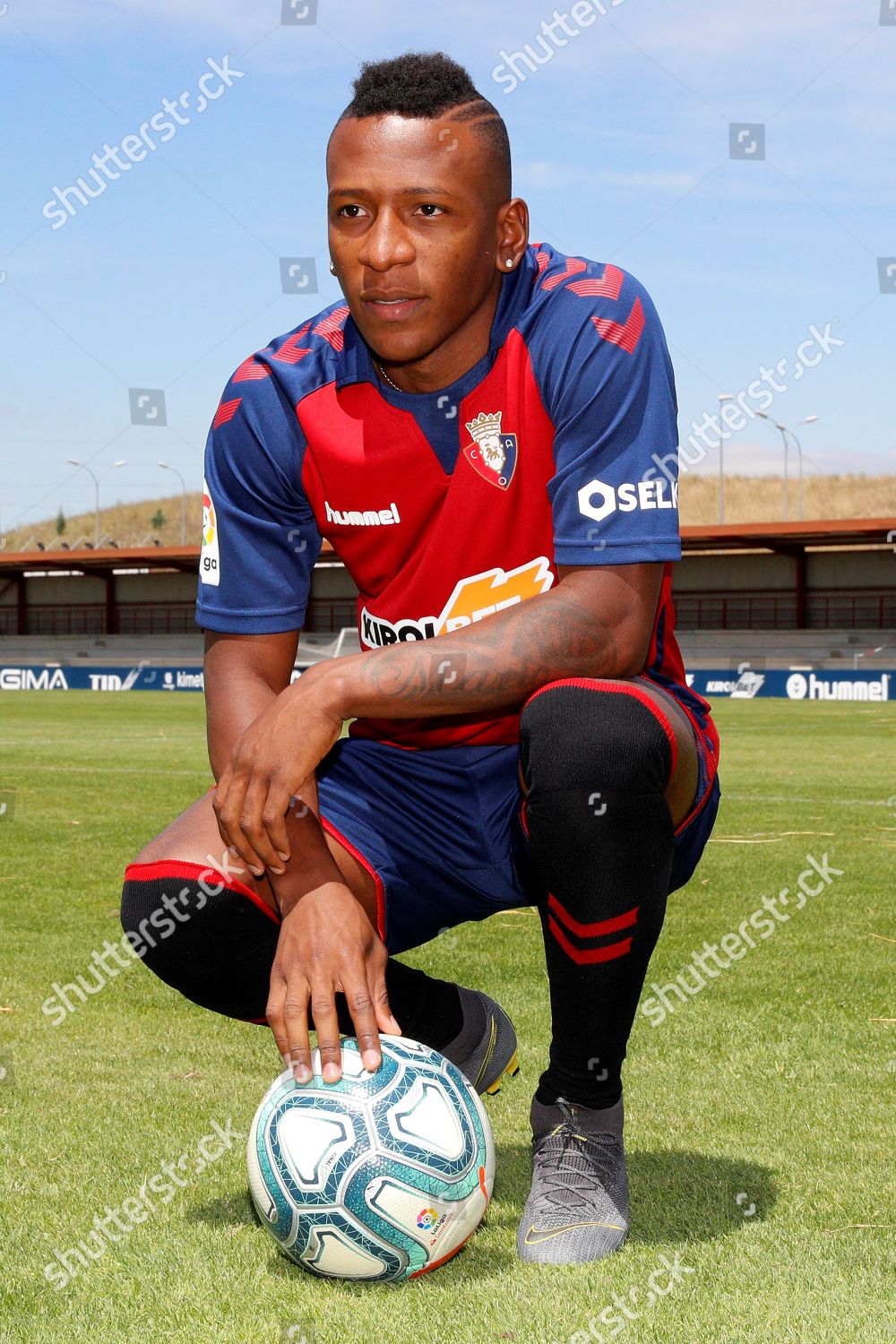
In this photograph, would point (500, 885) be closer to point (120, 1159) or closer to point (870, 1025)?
point (120, 1159)

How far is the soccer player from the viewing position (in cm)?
238

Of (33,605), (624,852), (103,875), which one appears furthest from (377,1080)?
(33,605)

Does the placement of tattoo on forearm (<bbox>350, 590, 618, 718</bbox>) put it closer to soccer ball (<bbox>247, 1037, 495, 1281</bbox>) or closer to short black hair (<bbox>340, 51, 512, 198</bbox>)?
soccer ball (<bbox>247, 1037, 495, 1281</bbox>)

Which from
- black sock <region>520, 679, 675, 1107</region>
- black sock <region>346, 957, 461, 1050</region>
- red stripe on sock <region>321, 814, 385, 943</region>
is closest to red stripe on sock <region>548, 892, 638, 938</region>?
black sock <region>520, 679, 675, 1107</region>

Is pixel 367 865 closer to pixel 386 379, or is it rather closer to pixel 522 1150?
pixel 522 1150

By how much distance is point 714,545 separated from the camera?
47.5 metres

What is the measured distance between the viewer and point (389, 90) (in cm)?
253

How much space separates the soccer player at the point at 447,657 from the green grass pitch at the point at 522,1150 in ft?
0.75

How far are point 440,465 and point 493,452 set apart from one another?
0.11m

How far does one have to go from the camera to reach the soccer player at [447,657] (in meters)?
2.38

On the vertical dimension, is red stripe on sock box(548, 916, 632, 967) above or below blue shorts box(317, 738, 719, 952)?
below

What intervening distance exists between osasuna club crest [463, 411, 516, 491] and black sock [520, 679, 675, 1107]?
0.54 m

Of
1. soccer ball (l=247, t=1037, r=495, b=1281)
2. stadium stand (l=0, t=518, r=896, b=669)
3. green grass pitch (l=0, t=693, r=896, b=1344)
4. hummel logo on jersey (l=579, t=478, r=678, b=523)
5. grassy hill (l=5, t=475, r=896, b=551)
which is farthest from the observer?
grassy hill (l=5, t=475, r=896, b=551)

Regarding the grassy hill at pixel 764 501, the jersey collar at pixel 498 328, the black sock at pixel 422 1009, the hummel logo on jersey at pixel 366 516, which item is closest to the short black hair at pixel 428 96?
the jersey collar at pixel 498 328
